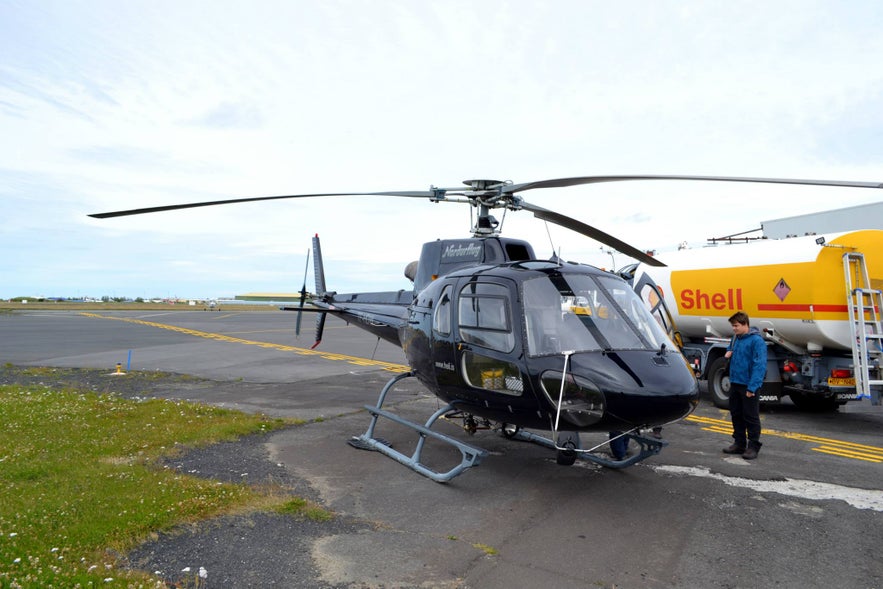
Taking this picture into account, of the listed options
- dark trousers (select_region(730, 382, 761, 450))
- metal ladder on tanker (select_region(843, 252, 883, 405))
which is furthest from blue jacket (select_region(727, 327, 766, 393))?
metal ladder on tanker (select_region(843, 252, 883, 405))

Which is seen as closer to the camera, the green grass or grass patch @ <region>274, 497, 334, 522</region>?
the green grass

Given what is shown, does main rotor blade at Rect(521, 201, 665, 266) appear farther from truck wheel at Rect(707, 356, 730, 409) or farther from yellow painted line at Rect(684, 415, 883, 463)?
truck wheel at Rect(707, 356, 730, 409)

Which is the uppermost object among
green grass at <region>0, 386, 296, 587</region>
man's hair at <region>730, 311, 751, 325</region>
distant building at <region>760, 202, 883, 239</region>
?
distant building at <region>760, 202, 883, 239</region>

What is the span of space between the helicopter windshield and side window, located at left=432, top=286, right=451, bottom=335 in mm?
1210

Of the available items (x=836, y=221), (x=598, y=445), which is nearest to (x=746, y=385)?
(x=598, y=445)

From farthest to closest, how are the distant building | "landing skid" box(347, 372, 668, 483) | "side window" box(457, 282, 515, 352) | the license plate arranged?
1. the distant building
2. the license plate
3. "side window" box(457, 282, 515, 352)
4. "landing skid" box(347, 372, 668, 483)

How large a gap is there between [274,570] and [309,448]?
3.78 m

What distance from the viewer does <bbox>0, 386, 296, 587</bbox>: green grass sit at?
4.38 metres

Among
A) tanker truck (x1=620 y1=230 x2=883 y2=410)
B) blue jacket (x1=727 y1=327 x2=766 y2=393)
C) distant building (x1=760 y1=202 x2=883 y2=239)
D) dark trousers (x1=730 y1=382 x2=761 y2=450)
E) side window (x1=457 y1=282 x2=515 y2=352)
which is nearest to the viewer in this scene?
side window (x1=457 y1=282 x2=515 y2=352)

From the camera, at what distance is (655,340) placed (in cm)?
591

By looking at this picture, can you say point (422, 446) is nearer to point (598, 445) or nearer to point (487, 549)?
point (598, 445)

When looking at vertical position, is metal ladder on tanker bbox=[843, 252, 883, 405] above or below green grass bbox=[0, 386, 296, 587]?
above

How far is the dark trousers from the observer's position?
756cm

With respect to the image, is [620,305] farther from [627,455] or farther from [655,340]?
[627,455]
